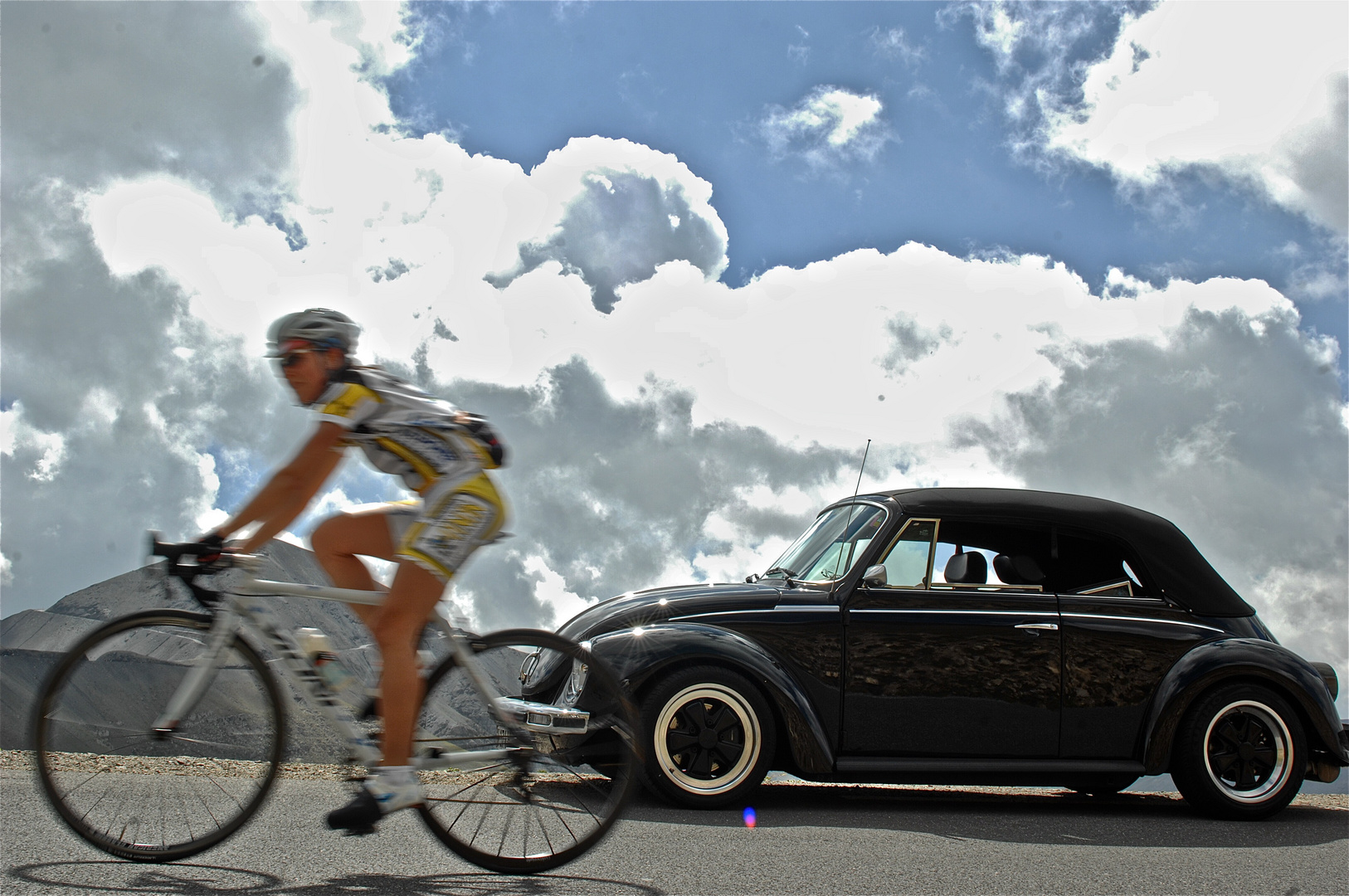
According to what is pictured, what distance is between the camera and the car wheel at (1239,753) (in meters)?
6.43

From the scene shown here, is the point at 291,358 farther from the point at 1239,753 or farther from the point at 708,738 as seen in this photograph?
the point at 1239,753

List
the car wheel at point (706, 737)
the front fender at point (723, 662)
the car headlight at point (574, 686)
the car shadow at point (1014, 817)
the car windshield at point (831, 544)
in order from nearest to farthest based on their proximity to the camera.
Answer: the car headlight at point (574, 686)
the car shadow at point (1014, 817)
the car wheel at point (706, 737)
the front fender at point (723, 662)
the car windshield at point (831, 544)

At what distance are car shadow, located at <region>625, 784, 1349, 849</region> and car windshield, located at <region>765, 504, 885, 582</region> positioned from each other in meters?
1.40

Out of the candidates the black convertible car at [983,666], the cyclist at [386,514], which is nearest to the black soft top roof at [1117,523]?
the black convertible car at [983,666]

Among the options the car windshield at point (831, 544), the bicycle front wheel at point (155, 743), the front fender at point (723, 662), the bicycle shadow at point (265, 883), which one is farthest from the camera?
the car windshield at point (831, 544)

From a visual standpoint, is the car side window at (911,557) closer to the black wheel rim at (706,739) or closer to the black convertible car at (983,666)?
the black convertible car at (983,666)

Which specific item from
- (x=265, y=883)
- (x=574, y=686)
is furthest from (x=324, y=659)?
(x=574, y=686)

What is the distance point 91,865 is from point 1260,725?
634cm

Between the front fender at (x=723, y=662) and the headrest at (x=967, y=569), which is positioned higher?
the headrest at (x=967, y=569)

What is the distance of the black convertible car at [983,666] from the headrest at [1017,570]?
0.04 feet

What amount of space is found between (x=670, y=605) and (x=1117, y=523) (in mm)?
3022

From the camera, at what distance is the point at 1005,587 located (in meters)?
6.73

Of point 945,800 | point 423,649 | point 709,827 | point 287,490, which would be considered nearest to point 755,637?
point 709,827

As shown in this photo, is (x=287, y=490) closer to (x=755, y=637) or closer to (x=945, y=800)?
(x=755, y=637)
